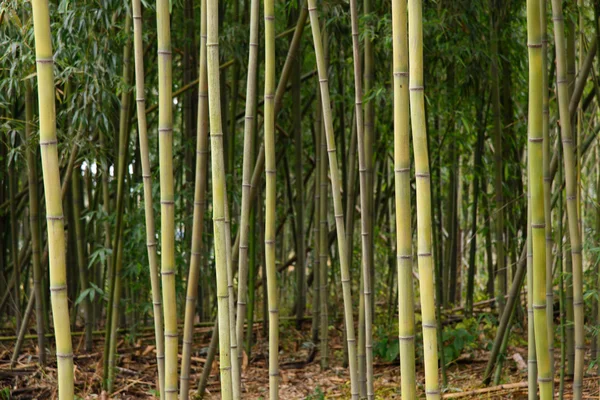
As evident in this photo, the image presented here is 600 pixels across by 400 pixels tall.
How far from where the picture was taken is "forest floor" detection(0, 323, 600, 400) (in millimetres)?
3625

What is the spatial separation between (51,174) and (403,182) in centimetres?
72

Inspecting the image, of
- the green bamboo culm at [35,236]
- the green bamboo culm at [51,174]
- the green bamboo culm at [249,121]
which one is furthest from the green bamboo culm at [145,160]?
the green bamboo culm at [35,236]

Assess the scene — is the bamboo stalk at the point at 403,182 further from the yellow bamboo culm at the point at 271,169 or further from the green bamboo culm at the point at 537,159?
the yellow bamboo culm at the point at 271,169

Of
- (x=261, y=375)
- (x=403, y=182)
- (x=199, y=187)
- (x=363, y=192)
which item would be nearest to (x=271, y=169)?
(x=199, y=187)

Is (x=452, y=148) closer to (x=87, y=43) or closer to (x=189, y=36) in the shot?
(x=189, y=36)

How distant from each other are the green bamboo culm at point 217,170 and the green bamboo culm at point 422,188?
1.77 feet

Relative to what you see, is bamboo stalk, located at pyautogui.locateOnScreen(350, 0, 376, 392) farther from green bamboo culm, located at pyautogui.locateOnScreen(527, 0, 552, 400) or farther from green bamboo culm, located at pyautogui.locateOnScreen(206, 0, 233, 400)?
green bamboo culm, located at pyautogui.locateOnScreen(527, 0, 552, 400)

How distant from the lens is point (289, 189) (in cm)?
554

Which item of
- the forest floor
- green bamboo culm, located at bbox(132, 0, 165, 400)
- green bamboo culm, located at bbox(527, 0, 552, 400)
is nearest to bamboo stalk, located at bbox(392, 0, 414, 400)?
green bamboo culm, located at bbox(527, 0, 552, 400)

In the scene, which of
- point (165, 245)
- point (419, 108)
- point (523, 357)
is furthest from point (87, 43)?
point (523, 357)

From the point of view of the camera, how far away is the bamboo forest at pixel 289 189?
5.04ft

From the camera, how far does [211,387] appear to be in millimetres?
3873

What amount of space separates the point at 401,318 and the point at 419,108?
438mm

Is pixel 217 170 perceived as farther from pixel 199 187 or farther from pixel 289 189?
pixel 289 189
